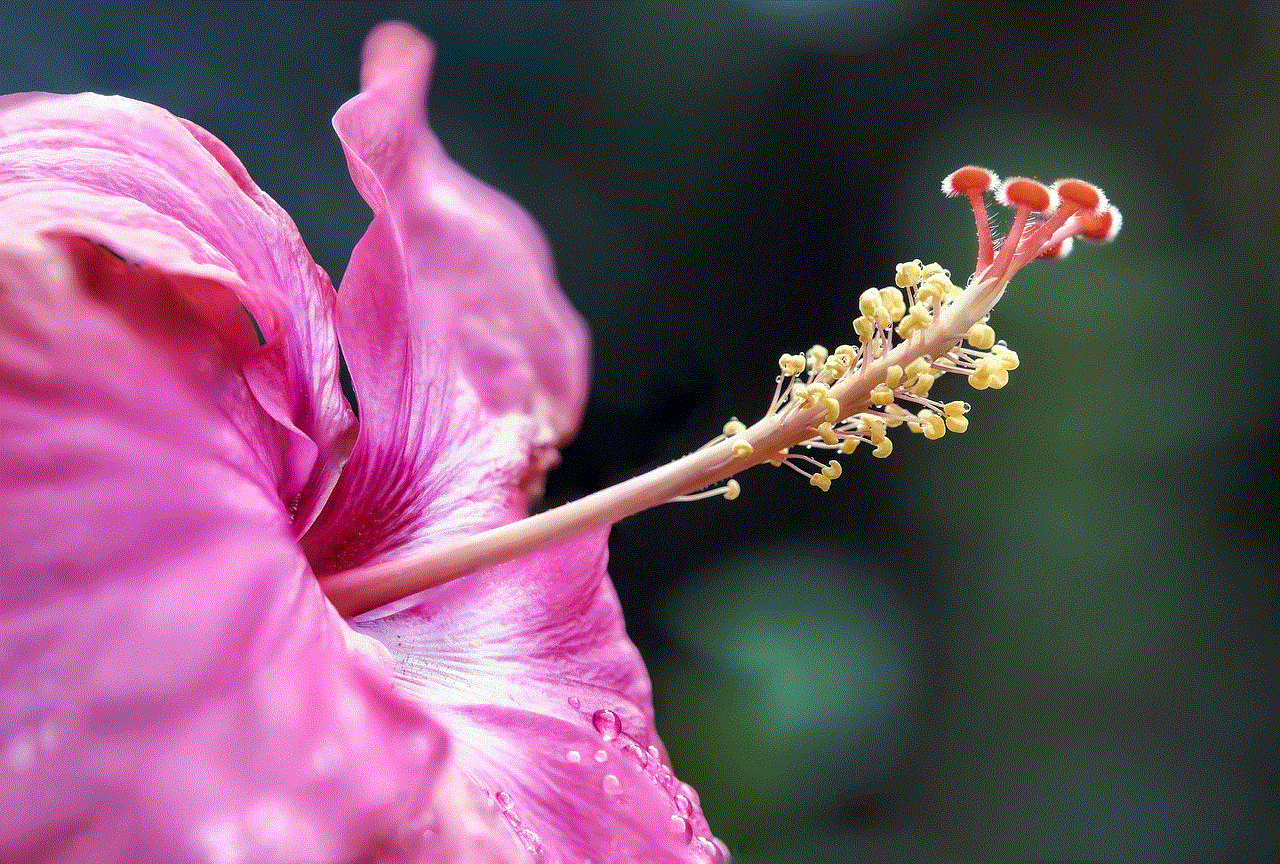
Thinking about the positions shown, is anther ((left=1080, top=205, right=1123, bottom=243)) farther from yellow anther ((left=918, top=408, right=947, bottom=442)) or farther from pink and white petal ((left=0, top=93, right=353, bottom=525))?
pink and white petal ((left=0, top=93, right=353, bottom=525))

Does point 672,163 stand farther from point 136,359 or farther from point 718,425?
point 136,359

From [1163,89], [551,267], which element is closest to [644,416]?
[551,267]

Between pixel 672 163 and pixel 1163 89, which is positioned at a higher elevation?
pixel 1163 89

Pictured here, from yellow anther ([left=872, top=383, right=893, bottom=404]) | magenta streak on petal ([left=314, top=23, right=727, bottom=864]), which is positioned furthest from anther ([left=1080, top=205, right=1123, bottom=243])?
magenta streak on petal ([left=314, top=23, right=727, bottom=864])

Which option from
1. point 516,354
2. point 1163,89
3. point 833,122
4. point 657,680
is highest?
point 1163,89

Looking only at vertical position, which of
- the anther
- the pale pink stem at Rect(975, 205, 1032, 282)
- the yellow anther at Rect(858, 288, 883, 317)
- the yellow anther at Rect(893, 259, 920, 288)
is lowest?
the yellow anther at Rect(858, 288, 883, 317)

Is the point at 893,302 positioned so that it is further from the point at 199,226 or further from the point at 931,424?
the point at 199,226

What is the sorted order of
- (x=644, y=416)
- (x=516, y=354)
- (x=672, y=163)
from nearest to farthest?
(x=516, y=354) < (x=644, y=416) < (x=672, y=163)

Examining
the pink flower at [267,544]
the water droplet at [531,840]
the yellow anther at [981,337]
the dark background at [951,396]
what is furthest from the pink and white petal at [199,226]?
the dark background at [951,396]
